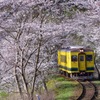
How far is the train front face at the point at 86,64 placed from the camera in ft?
74.5

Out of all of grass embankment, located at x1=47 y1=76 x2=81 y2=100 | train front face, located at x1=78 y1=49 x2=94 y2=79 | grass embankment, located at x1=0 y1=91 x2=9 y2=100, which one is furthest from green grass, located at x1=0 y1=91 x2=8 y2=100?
train front face, located at x1=78 y1=49 x2=94 y2=79

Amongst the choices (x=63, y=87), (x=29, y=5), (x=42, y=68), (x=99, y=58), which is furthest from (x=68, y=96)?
(x=99, y=58)

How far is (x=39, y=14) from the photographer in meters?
11.3

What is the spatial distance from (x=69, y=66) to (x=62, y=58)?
5.93 feet

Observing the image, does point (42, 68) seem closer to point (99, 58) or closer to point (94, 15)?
point (94, 15)

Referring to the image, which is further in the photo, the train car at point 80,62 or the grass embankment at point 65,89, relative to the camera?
the train car at point 80,62

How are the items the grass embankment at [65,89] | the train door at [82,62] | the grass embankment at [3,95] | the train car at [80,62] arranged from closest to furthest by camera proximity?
the grass embankment at [65,89] → the grass embankment at [3,95] → the train car at [80,62] → the train door at [82,62]

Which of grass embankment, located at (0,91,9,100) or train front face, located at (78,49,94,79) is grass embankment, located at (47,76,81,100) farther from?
grass embankment, located at (0,91,9,100)

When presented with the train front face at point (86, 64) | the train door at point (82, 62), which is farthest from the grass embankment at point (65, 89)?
the train door at point (82, 62)

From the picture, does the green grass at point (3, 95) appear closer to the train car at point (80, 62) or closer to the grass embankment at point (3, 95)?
the grass embankment at point (3, 95)

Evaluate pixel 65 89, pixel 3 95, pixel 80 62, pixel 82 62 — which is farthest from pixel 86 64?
pixel 3 95

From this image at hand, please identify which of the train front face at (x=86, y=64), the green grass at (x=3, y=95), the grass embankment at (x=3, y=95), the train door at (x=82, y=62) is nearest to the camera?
the grass embankment at (x=3, y=95)

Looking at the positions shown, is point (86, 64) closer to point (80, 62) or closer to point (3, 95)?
point (80, 62)

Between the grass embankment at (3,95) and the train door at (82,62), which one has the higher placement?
the grass embankment at (3,95)
